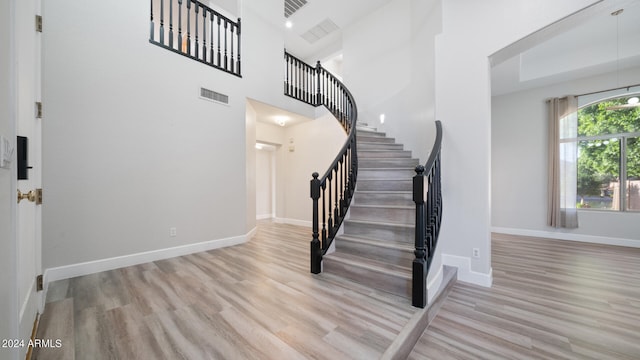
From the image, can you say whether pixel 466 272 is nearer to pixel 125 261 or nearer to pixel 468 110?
pixel 468 110

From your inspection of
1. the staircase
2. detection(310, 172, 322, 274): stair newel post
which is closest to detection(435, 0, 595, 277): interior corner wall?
the staircase

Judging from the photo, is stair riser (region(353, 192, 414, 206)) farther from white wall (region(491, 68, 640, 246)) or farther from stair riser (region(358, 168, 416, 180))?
white wall (region(491, 68, 640, 246))

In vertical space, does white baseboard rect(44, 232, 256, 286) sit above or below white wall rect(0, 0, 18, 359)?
below

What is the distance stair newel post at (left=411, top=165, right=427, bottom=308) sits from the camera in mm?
1899

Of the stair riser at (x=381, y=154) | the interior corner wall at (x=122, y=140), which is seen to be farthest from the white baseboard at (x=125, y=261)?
the stair riser at (x=381, y=154)

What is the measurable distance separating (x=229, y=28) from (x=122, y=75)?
224 cm

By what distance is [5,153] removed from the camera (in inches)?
37.0

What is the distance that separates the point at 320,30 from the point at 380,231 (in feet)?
20.1

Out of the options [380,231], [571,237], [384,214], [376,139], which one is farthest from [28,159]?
[571,237]

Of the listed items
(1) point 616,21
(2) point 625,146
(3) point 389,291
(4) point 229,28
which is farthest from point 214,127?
(2) point 625,146

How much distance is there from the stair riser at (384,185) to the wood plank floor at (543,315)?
1.35 m

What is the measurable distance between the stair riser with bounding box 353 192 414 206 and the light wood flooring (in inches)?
44.6

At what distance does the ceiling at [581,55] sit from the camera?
12.3ft

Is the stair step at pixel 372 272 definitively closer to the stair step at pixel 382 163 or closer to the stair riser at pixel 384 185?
the stair riser at pixel 384 185
